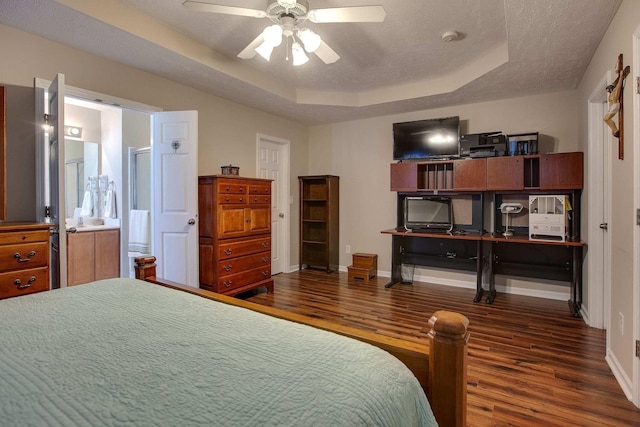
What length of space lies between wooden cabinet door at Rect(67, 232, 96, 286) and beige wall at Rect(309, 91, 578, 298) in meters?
3.39

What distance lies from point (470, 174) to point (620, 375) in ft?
8.14

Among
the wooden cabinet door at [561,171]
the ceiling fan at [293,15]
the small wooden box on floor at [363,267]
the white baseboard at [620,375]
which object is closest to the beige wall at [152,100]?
the small wooden box on floor at [363,267]

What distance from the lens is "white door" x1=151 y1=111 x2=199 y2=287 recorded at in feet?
11.4

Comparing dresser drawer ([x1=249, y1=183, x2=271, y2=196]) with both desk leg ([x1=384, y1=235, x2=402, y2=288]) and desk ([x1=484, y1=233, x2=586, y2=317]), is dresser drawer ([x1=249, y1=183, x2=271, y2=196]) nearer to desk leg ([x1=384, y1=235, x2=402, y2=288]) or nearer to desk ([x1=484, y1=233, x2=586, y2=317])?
desk leg ([x1=384, y1=235, x2=402, y2=288])

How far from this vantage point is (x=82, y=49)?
9.43 feet

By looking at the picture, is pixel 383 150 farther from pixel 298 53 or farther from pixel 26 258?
pixel 26 258

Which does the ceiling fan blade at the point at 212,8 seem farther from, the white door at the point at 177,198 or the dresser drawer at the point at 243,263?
the dresser drawer at the point at 243,263

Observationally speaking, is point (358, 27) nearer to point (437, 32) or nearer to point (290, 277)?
point (437, 32)

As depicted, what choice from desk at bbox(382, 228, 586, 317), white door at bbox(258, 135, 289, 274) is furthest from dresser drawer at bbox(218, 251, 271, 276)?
desk at bbox(382, 228, 586, 317)

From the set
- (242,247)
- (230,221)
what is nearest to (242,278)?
(242,247)

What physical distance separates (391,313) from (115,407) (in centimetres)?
305

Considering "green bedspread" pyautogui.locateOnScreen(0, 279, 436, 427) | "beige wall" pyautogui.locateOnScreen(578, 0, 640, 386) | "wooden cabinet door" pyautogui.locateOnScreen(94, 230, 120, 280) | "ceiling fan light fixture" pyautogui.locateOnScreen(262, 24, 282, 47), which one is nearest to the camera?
"green bedspread" pyautogui.locateOnScreen(0, 279, 436, 427)

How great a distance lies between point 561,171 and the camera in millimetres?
3543

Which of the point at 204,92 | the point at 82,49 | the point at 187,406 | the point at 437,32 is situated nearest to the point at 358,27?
the point at 437,32
